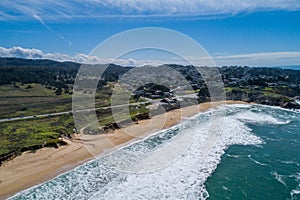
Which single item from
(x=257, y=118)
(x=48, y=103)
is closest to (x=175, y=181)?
(x=257, y=118)

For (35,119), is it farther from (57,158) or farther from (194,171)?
(194,171)

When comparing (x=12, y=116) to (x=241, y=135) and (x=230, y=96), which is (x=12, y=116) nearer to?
(x=241, y=135)

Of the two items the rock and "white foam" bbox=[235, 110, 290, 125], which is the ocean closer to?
"white foam" bbox=[235, 110, 290, 125]

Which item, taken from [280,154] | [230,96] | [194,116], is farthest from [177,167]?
[230,96]

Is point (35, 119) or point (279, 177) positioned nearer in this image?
point (279, 177)

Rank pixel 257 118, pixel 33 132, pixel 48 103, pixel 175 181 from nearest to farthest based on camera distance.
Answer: pixel 175 181 → pixel 33 132 → pixel 257 118 → pixel 48 103
